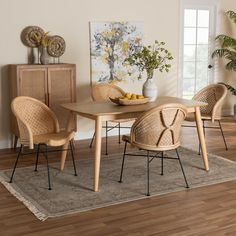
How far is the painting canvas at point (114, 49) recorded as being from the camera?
617cm

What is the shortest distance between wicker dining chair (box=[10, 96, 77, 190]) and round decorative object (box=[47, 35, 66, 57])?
53.8 inches

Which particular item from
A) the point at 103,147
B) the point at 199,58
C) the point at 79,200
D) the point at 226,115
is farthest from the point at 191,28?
the point at 79,200

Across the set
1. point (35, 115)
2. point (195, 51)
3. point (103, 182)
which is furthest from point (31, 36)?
point (195, 51)

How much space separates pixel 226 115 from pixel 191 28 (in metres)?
1.72

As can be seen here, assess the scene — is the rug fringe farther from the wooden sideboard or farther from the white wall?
the white wall

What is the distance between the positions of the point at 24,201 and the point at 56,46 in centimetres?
254

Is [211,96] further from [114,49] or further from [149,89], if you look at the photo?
[114,49]

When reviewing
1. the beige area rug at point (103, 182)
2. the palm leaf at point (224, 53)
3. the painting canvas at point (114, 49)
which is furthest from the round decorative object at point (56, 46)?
the palm leaf at point (224, 53)

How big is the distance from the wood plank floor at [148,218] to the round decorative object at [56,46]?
2.18 meters

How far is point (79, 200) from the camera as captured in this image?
381cm

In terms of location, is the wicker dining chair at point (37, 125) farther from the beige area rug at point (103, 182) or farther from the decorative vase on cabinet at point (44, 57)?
the decorative vase on cabinet at point (44, 57)

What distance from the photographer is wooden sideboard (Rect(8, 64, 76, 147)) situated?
535 centimetres

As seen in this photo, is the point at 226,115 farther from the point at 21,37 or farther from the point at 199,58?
the point at 21,37

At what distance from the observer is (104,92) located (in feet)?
19.0
